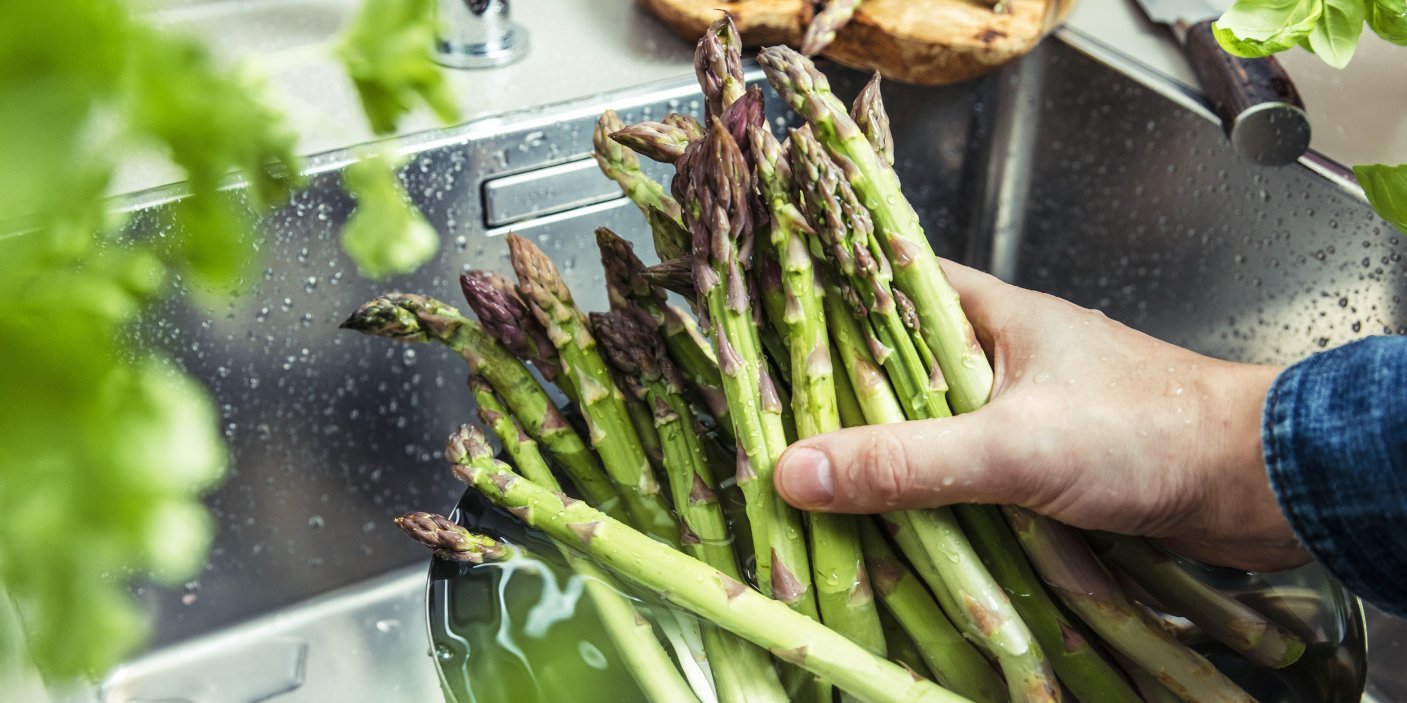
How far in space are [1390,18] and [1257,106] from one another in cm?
37

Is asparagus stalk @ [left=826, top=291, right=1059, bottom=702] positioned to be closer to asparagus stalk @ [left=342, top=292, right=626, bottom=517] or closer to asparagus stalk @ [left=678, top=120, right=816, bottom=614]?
asparagus stalk @ [left=678, top=120, right=816, bottom=614]

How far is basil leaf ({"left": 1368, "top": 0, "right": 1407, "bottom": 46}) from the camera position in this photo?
670mm

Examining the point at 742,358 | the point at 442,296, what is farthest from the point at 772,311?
→ the point at 442,296

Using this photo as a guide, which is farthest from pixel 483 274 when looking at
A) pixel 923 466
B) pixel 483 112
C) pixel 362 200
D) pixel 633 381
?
pixel 362 200

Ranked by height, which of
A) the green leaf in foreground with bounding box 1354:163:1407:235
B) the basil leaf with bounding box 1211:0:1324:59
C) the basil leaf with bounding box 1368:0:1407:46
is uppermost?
the basil leaf with bounding box 1368:0:1407:46

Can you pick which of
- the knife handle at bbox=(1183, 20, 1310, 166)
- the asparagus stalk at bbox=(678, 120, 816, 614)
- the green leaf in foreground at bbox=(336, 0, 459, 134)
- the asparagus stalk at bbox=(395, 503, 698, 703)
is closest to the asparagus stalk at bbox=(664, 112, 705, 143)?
the asparagus stalk at bbox=(678, 120, 816, 614)

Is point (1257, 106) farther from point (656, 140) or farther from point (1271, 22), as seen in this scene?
point (656, 140)

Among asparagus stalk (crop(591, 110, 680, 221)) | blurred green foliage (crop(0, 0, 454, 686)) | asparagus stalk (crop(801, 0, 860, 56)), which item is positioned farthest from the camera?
asparagus stalk (crop(801, 0, 860, 56))

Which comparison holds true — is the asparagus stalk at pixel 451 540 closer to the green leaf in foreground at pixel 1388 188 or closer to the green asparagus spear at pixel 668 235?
the green asparagus spear at pixel 668 235

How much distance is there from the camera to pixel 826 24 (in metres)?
1.13

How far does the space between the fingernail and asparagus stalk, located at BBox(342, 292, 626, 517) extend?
0.60 ft

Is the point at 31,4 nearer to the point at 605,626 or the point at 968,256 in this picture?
the point at 605,626

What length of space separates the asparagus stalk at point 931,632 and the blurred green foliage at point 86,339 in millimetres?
595

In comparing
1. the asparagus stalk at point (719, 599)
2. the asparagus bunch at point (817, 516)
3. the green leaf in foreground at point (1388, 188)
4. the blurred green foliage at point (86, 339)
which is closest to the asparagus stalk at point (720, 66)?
the asparagus bunch at point (817, 516)
